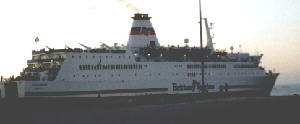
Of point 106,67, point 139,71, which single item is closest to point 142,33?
point 139,71

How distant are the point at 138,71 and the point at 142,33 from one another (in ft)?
27.4

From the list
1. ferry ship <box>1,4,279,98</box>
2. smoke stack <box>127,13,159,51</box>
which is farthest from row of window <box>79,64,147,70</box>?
smoke stack <box>127,13,159,51</box>

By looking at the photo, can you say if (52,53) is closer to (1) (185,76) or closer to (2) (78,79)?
(2) (78,79)

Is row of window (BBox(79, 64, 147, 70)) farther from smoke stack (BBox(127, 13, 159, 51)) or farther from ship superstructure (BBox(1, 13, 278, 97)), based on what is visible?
smoke stack (BBox(127, 13, 159, 51))

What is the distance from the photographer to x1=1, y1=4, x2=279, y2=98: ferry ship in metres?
52.3

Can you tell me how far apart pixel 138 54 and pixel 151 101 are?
988 cm

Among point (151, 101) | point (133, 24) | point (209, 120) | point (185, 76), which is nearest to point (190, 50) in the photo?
point (185, 76)

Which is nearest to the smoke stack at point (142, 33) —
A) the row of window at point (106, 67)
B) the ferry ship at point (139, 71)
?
the ferry ship at point (139, 71)

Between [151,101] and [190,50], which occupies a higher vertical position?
[190,50]

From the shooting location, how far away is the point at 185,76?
61.5 m

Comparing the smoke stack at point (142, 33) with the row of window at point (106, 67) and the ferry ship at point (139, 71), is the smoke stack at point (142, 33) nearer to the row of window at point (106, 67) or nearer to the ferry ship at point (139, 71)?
the ferry ship at point (139, 71)

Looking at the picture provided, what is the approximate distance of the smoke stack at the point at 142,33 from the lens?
63.4 meters

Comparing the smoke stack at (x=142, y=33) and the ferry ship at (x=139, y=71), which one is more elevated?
the smoke stack at (x=142, y=33)

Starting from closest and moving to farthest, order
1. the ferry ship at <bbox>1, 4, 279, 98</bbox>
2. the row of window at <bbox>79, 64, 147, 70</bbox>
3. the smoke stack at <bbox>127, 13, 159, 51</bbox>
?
the ferry ship at <bbox>1, 4, 279, 98</bbox> < the row of window at <bbox>79, 64, 147, 70</bbox> < the smoke stack at <bbox>127, 13, 159, 51</bbox>
